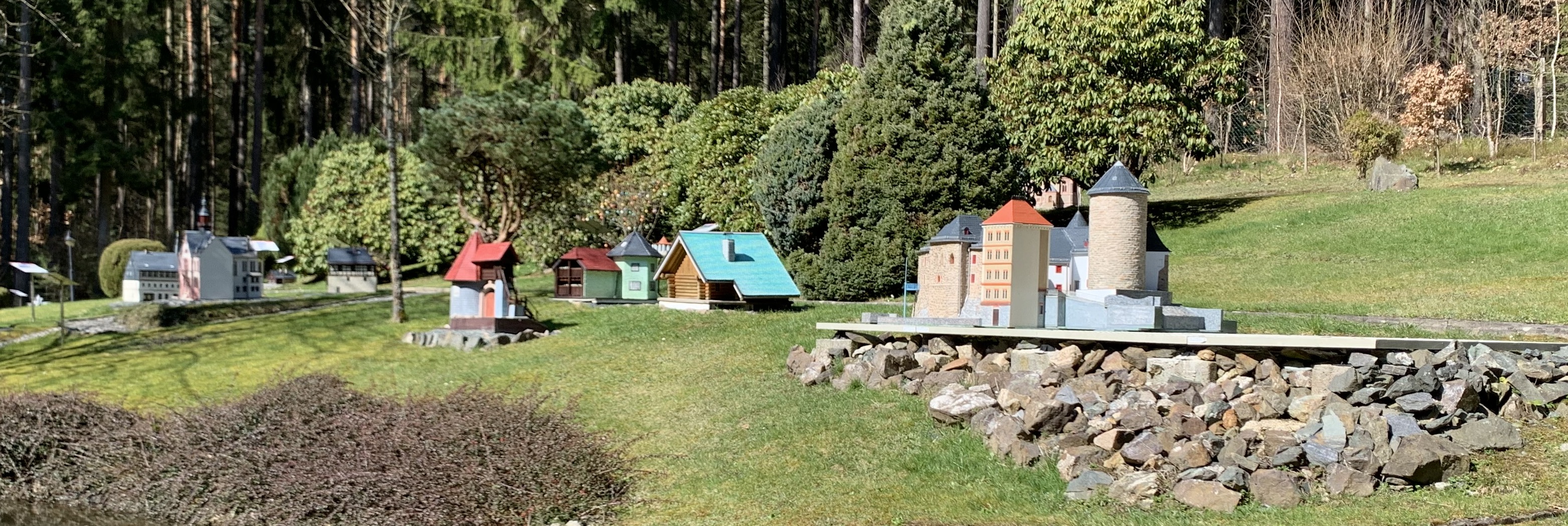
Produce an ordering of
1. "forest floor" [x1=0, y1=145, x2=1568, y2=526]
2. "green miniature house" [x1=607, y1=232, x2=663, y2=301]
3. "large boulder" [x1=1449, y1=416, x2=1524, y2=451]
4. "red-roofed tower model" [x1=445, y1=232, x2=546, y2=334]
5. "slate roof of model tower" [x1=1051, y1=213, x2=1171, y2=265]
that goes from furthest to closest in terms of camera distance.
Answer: "green miniature house" [x1=607, y1=232, x2=663, y2=301], "red-roofed tower model" [x1=445, y1=232, x2=546, y2=334], "slate roof of model tower" [x1=1051, y1=213, x2=1171, y2=265], "forest floor" [x1=0, y1=145, x2=1568, y2=526], "large boulder" [x1=1449, y1=416, x2=1524, y2=451]

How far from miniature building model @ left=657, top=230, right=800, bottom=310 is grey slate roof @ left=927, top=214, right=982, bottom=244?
716 centimetres

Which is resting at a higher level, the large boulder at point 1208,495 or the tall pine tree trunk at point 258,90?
the tall pine tree trunk at point 258,90

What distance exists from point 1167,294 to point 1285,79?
37.3m

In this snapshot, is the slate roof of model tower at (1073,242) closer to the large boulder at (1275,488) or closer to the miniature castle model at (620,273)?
the large boulder at (1275,488)

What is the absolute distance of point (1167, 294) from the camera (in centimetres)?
1395

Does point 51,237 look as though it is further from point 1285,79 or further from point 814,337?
point 1285,79

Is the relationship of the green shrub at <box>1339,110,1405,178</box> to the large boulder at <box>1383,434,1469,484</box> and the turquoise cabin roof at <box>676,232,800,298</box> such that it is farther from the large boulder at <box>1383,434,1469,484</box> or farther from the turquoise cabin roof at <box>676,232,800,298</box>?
the large boulder at <box>1383,434,1469,484</box>

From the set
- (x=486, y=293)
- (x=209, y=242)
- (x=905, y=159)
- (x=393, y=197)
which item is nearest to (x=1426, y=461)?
(x=486, y=293)

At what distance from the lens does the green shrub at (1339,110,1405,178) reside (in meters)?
34.1

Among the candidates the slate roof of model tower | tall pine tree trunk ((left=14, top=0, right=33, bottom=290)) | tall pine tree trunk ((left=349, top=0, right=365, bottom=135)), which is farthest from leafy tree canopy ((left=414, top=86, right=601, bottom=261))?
the slate roof of model tower

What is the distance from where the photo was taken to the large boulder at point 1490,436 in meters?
10.2

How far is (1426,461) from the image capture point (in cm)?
962

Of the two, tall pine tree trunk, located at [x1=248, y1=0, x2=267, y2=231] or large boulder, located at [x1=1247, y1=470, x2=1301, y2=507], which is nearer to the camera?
large boulder, located at [x1=1247, y1=470, x2=1301, y2=507]

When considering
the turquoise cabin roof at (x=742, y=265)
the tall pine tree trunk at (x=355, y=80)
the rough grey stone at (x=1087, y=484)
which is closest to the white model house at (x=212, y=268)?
the turquoise cabin roof at (x=742, y=265)
